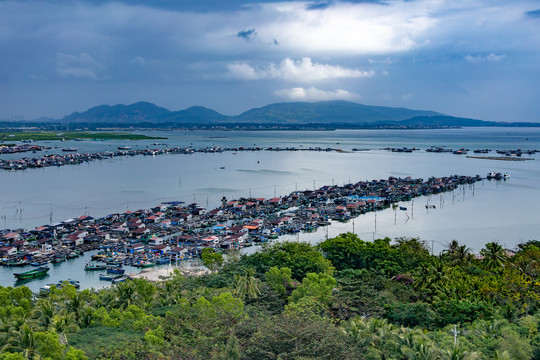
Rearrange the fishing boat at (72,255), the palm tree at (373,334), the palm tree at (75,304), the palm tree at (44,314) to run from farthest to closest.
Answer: the fishing boat at (72,255) < the palm tree at (75,304) < the palm tree at (44,314) < the palm tree at (373,334)

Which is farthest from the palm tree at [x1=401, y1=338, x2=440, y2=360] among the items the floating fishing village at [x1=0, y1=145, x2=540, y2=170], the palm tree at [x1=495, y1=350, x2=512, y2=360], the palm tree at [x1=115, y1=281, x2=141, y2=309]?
the floating fishing village at [x1=0, y1=145, x2=540, y2=170]

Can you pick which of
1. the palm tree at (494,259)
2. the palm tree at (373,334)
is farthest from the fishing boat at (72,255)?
the palm tree at (494,259)

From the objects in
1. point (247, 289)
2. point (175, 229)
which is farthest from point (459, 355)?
point (175, 229)

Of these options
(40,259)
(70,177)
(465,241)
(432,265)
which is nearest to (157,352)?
(432,265)

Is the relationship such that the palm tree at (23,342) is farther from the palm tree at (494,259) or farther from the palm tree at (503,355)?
the palm tree at (494,259)

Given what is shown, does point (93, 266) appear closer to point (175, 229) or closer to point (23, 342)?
point (175, 229)

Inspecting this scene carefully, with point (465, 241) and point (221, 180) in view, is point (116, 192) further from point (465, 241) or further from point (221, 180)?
point (465, 241)

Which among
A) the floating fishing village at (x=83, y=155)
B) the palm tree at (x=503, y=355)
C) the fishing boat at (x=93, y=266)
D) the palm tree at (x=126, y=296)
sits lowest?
the fishing boat at (x=93, y=266)
